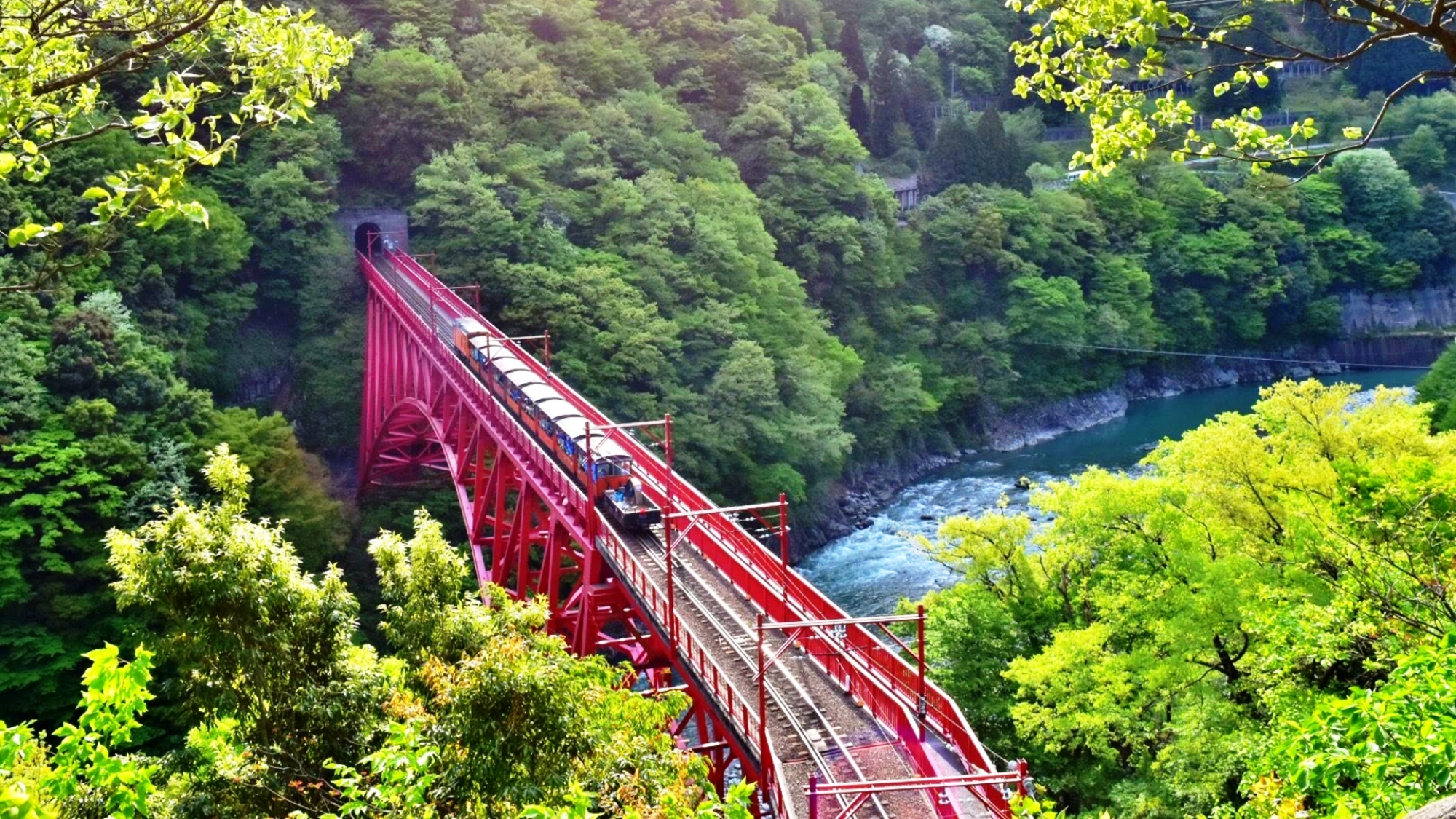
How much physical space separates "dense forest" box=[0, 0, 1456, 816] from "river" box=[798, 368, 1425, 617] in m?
2.60

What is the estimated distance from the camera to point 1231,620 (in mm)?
17062

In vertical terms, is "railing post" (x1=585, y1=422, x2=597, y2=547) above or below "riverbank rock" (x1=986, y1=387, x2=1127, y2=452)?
above

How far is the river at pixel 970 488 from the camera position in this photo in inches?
1366

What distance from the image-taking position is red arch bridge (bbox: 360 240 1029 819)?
11898mm

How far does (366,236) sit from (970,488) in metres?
23.6

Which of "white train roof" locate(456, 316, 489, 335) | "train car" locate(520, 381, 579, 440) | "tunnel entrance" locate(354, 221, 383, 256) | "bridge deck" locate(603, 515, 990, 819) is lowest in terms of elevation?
"bridge deck" locate(603, 515, 990, 819)

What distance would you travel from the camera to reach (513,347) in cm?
2742

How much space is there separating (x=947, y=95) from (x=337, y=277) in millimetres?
49730

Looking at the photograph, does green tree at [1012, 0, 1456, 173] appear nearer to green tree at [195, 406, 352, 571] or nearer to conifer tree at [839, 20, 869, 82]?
green tree at [195, 406, 352, 571]

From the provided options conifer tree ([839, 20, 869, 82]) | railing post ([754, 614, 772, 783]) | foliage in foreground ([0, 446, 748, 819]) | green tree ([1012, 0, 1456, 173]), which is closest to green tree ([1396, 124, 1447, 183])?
conifer tree ([839, 20, 869, 82])

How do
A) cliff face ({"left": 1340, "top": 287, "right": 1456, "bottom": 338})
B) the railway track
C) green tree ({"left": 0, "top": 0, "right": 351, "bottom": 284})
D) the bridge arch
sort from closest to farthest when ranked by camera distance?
green tree ({"left": 0, "top": 0, "right": 351, "bottom": 284})
the railway track
the bridge arch
cliff face ({"left": 1340, "top": 287, "right": 1456, "bottom": 338})

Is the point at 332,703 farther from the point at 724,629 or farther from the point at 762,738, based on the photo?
the point at 724,629

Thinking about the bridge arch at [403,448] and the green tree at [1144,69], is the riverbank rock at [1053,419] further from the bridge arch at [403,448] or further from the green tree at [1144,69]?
the green tree at [1144,69]

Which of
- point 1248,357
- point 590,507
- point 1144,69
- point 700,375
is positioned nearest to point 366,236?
point 700,375
